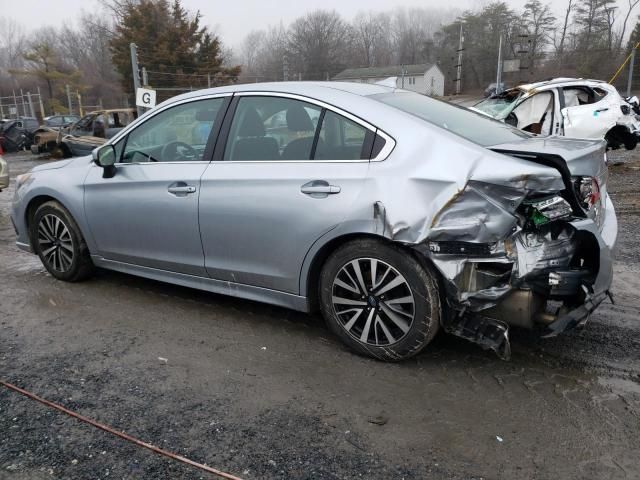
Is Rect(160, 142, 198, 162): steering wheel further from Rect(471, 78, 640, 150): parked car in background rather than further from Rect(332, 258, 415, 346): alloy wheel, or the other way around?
Rect(471, 78, 640, 150): parked car in background

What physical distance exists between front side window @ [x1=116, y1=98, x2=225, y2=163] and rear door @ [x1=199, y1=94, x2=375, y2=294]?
22 centimetres

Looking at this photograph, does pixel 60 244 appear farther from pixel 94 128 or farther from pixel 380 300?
pixel 94 128

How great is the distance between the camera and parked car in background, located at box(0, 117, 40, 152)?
74.7 ft

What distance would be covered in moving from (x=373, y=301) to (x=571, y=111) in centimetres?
849

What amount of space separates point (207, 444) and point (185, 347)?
3.74 ft

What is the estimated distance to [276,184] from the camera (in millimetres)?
3459

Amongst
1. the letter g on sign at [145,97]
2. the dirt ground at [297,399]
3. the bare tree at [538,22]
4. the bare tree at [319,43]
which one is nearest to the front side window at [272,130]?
the dirt ground at [297,399]

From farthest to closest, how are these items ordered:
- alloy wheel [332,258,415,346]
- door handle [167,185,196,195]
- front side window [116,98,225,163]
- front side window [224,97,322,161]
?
front side window [116,98,225,163], door handle [167,185,196,195], front side window [224,97,322,161], alloy wheel [332,258,415,346]

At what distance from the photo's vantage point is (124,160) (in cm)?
436

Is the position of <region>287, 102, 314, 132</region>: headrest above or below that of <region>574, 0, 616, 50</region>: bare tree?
below

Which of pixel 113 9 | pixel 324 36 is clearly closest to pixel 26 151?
pixel 113 9

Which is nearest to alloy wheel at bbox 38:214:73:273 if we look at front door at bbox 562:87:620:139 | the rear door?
the rear door

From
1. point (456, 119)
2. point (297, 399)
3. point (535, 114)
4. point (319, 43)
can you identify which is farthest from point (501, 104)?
point (319, 43)

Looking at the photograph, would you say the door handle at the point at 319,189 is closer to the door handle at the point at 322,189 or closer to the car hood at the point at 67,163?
the door handle at the point at 322,189
